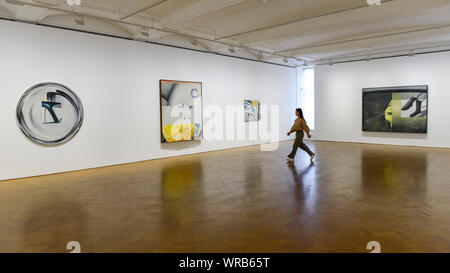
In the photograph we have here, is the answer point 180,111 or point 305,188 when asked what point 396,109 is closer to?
point 180,111

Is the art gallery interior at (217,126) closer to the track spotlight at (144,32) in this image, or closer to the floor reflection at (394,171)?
the floor reflection at (394,171)

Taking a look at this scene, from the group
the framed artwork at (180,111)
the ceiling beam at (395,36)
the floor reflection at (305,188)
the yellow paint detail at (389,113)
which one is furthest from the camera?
the yellow paint detail at (389,113)

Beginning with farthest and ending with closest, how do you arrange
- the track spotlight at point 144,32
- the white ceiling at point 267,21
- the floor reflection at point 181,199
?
the track spotlight at point 144,32
the white ceiling at point 267,21
the floor reflection at point 181,199

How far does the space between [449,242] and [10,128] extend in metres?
8.39

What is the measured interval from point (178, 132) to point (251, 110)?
3.98m

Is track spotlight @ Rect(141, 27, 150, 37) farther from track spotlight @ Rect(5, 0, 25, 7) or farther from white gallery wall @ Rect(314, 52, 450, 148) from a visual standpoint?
white gallery wall @ Rect(314, 52, 450, 148)

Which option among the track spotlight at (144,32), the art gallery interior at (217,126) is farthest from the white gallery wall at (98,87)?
the track spotlight at (144,32)

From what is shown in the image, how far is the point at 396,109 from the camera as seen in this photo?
43.3 feet

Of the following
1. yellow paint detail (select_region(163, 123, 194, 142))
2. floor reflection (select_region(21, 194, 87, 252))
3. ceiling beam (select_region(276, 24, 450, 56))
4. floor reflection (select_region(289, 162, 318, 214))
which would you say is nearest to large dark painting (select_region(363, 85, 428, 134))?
ceiling beam (select_region(276, 24, 450, 56))

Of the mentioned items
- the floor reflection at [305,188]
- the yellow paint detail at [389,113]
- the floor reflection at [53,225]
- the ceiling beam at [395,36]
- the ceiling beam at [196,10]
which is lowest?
the floor reflection at [53,225]

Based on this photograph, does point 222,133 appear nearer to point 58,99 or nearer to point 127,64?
point 127,64

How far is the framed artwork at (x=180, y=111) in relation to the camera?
1025cm

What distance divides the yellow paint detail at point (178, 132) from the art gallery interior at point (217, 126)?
0.17 ft
